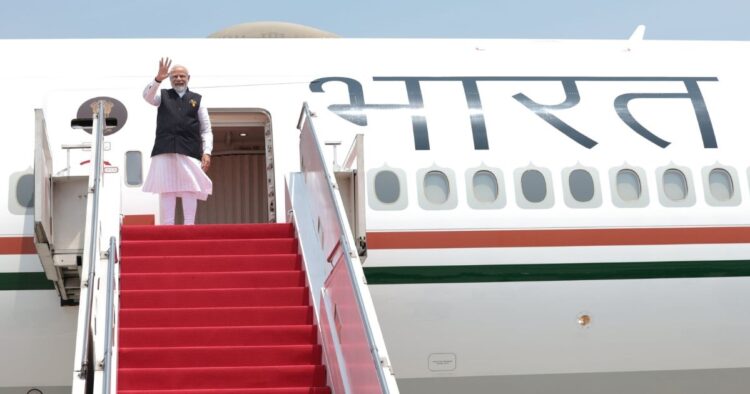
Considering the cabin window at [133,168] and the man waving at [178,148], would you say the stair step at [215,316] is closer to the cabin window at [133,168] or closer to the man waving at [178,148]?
the man waving at [178,148]

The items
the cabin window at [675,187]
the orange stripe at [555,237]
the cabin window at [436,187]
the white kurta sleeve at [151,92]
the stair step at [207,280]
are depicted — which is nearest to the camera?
the stair step at [207,280]

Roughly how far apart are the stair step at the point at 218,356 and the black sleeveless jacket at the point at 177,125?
251 cm

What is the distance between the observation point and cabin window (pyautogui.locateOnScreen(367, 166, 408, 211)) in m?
10.0

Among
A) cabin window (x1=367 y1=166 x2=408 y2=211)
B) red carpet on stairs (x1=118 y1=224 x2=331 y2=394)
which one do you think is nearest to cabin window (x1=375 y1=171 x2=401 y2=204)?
cabin window (x1=367 y1=166 x2=408 y2=211)

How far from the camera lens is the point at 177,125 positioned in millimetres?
9828

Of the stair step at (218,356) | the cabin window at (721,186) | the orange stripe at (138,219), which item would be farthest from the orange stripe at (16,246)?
the cabin window at (721,186)

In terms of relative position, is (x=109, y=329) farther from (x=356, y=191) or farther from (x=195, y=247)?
(x=356, y=191)

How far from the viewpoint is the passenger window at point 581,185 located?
33.9ft

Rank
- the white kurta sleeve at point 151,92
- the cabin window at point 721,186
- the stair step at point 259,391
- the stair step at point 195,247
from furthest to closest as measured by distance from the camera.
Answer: the cabin window at point 721,186 < the white kurta sleeve at point 151,92 < the stair step at point 195,247 < the stair step at point 259,391

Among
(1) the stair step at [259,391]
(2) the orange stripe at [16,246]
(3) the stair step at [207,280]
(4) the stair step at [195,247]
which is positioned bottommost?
(1) the stair step at [259,391]

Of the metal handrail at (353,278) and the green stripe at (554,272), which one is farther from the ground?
the green stripe at (554,272)

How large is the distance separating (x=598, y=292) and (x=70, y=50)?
5577 mm

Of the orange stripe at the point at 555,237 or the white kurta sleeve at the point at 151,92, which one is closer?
the white kurta sleeve at the point at 151,92

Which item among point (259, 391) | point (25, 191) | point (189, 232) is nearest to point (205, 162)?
point (189, 232)
